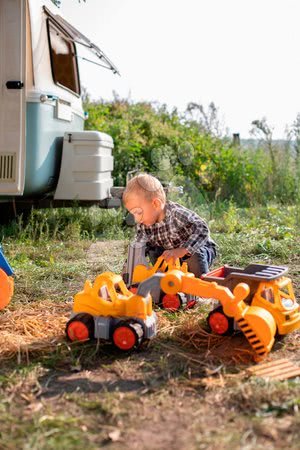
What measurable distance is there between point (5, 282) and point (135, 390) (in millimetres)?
1382

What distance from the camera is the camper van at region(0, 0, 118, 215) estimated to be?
18.2 feet

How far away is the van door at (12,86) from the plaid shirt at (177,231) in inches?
77.9

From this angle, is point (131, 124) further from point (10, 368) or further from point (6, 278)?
point (10, 368)

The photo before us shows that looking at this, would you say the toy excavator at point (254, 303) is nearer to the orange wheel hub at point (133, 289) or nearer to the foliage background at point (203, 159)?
the orange wheel hub at point (133, 289)

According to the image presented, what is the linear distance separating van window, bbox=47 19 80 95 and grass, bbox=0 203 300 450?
9.90ft

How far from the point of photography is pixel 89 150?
21.4 feet

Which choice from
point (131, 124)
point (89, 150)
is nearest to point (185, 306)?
point (89, 150)

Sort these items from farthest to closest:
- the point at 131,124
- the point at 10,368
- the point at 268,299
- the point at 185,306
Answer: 1. the point at 131,124
2. the point at 185,306
3. the point at 268,299
4. the point at 10,368

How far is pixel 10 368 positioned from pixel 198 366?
839 mm

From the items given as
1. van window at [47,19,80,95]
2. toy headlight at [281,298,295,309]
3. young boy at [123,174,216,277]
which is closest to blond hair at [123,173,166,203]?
young boy at [123,174,216,277]

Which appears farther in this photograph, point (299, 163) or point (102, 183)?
point (299, 163)

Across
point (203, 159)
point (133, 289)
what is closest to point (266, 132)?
point (203, 159)

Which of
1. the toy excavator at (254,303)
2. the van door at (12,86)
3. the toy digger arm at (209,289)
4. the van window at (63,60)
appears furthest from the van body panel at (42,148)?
the toy digger arm at (209,289)

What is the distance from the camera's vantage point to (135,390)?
2.43 m
